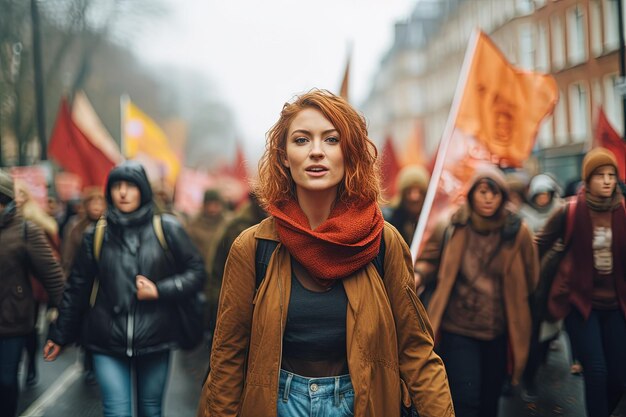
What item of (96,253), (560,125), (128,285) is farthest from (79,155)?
(560,125)

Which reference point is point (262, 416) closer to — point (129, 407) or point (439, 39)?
point (129, 407)

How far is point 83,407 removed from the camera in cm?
654

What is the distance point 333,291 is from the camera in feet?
9.12

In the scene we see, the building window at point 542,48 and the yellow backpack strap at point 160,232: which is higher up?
the building window at point 542,48

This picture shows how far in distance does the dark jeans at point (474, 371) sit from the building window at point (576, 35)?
670 centimetres

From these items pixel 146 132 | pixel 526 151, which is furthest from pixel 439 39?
pixel 526 151

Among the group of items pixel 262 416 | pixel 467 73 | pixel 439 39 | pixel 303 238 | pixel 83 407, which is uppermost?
pixel 439 39

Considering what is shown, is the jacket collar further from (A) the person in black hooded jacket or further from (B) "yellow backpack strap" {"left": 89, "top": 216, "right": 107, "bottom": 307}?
(B) "yellow backpack strap" {"left": 89, "top": 216, "right": 107, "bottom": 307}

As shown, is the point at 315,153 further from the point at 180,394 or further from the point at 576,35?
the point at 576,35

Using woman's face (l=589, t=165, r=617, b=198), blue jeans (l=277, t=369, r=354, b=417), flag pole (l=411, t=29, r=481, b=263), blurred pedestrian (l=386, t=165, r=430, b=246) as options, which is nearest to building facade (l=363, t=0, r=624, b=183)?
flag pole (l=411, t=29, r=481, b=263)

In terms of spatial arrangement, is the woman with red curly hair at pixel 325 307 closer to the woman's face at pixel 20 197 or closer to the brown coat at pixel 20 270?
the brown coat at pixel 20 270

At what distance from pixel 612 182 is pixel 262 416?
3.42m

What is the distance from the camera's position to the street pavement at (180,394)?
20.7ft

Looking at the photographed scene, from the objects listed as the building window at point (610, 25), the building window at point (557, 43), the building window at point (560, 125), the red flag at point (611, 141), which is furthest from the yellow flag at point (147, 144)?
the building window at point (560, 125)
